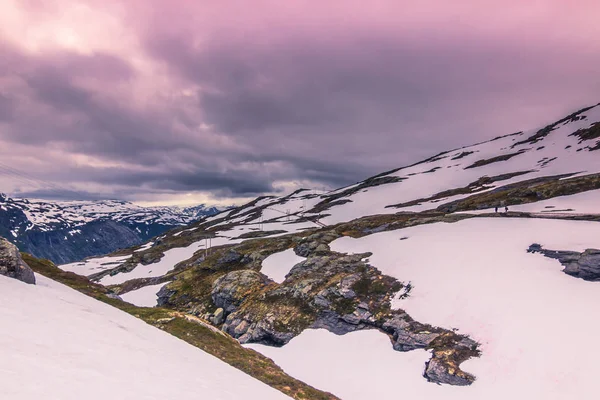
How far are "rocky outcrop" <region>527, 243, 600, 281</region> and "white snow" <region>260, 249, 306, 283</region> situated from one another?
40.4 metres

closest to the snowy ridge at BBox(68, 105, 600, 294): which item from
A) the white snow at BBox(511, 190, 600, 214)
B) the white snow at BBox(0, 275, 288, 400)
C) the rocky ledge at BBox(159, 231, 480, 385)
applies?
the white snow at BBox(511, 190, 600, 214)

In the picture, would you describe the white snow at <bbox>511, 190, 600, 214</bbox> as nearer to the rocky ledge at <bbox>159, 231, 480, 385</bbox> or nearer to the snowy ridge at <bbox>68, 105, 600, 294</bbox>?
the rocky ledge at <bbox>159, 231, 480, 385</bbox>

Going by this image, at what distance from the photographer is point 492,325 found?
96.7ft

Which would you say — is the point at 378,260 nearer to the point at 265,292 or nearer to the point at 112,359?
the point at 265,292

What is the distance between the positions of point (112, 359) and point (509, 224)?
55.4 m

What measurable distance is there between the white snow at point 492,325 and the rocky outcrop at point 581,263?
980 mm

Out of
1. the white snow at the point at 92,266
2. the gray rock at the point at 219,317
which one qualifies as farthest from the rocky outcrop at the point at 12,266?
the white snow at the point at 92,266

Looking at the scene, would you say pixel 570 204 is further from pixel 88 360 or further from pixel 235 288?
pixel 88 360

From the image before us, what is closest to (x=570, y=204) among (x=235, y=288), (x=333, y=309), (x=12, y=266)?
(x=333, y=309)

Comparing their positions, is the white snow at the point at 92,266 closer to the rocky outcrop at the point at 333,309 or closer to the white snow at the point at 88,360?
the rocky outcrop at the point at 333,309

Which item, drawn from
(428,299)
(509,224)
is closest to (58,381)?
(428,299)

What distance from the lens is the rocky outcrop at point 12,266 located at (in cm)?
1767

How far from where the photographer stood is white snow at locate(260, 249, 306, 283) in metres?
59.5

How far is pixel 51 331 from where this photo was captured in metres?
11.8
